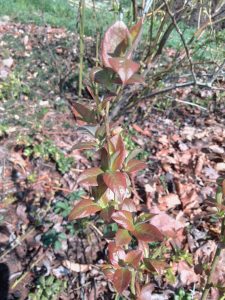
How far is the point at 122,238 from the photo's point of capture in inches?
37.8

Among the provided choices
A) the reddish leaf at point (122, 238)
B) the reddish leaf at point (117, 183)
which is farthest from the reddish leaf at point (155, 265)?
the reddish leaf at point (117, 183)

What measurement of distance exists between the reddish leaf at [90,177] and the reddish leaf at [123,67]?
0.27 m

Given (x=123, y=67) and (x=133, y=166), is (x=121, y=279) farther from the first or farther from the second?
(x=123, y=67)

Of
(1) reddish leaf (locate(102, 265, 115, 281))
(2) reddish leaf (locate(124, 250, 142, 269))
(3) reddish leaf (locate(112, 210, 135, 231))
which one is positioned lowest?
(1) reddish leaf (locate(102, 265, 115, 281))

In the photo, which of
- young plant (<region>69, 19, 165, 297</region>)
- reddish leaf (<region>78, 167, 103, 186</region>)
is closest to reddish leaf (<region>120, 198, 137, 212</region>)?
young plant (<region>69, 19, 165, 297</region>)

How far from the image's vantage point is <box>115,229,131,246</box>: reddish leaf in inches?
37.6

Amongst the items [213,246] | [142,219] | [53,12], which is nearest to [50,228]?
[213,246]

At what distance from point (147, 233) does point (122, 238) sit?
0.06 m

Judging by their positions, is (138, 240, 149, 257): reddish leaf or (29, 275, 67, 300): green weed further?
(29, 275, 67, 300): green weed

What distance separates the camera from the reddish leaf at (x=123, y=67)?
2.42 feet

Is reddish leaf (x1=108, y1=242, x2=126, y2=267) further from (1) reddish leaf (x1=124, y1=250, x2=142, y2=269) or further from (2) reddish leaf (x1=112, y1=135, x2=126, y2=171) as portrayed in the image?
(2) reddish leaf (x1=112, y1=135, x2=126, y2=171)

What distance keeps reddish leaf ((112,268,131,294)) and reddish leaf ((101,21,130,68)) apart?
1.66ft

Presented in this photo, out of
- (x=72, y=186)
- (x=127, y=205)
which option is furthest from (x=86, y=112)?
(x=72, y=186)

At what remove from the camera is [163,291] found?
198 centimetres
